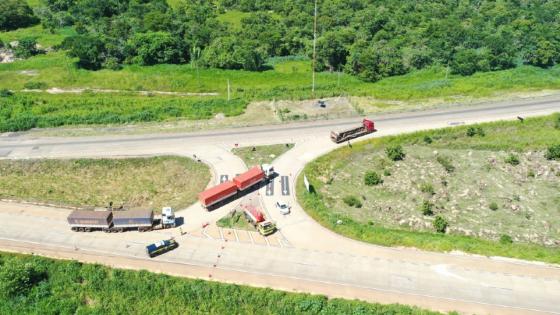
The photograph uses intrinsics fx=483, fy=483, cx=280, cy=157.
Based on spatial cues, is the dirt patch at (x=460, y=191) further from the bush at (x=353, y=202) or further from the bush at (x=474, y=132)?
the bush at (x=474, y=132)

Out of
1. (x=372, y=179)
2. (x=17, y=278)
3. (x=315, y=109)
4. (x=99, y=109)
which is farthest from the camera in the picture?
(x=99, y=109)

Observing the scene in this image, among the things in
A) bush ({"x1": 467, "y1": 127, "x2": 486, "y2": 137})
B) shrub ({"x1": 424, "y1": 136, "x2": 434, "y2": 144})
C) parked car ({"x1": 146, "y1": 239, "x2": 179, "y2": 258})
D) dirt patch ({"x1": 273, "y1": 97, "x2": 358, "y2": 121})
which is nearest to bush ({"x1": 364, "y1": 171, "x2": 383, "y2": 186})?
shrub ({"x1": 424, "y1": 136, "x2": 434, "y2": 144})

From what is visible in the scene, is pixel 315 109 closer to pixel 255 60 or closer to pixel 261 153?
pixel 261 153

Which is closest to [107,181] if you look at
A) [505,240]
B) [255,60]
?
[255,60]

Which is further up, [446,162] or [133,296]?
[446,162]

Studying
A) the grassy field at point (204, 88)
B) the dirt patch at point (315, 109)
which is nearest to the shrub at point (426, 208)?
the dirt patch at point (315, 109)

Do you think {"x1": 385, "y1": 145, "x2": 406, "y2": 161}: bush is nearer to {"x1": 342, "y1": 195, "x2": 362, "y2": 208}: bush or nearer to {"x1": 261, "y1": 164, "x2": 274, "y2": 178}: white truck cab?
{"x1": 342, "y1": 195, "x2": 362, "y2": 208}: bush

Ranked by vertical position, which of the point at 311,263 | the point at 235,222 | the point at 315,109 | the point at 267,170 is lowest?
the point at 311,263

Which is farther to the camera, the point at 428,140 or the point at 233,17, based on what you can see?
the point at 233,17
